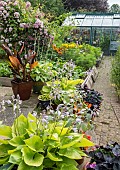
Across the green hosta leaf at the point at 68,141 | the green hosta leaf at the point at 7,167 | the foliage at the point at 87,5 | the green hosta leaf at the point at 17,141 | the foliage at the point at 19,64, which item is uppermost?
the foliage at the point at 87,5

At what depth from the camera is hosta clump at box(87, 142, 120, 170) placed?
2.11 m

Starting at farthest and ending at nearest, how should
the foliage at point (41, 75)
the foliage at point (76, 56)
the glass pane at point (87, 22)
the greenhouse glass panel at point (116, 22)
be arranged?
1. the glass pane at point (87, 22)
2. the greenhouse glass panel at point (116, 22)
3. the foliage at point (76, 56)
4. the foliage at point (41, 75)

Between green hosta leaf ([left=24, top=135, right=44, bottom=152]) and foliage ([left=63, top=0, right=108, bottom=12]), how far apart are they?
728 inches

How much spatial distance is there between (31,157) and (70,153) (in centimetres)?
37

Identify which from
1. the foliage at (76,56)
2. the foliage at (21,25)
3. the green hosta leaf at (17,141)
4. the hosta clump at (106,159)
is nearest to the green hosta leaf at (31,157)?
the green hosta leaf at (17,141)

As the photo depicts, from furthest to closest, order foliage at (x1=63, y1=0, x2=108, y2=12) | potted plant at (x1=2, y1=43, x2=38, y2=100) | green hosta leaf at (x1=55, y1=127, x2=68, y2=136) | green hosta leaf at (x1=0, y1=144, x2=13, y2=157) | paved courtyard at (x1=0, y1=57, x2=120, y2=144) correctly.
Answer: foliage at (x1=63, y1=0, x2=108, y2=12)
potted plant at (x1=2, y1=43, x2=38, y2=100)
paved courtyard at (x1=0, y1=57, x2=120, y2=144)
green hosta leaf at (x1=55, y1=127, x2=68, y2=136)
green hosta leaf at (x1=0, y1=144, x2=13, y2=157)

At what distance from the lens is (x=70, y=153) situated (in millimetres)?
2125

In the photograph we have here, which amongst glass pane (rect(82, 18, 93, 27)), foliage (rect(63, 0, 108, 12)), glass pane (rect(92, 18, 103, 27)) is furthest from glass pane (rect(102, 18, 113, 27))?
foliage (rect(63, 0, 108, 12))

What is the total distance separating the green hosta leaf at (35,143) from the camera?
2057 mm

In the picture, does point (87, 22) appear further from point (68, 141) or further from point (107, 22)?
point (68, 141)

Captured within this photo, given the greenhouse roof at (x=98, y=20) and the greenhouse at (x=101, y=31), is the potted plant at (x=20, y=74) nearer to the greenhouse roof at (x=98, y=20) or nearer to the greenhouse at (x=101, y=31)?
the greenhouse at (x=101, y=31)

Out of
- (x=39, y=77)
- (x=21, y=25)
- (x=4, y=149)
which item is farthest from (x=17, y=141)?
(x=21, y=25)

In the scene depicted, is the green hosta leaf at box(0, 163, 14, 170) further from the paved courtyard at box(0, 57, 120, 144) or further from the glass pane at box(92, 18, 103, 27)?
the glass pane at box(92, 18, 103, 27)

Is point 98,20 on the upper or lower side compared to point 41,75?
upper
